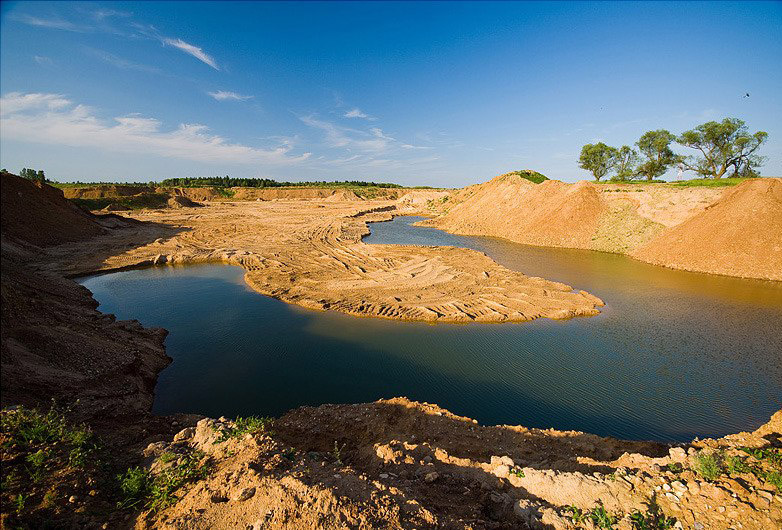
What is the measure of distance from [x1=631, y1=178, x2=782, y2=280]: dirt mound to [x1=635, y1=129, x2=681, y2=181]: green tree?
22.0m

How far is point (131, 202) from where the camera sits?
148ft

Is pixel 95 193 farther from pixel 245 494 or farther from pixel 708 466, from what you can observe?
pixel 708 466

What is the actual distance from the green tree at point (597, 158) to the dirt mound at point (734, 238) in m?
25.8

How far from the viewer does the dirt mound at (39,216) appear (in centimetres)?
2177

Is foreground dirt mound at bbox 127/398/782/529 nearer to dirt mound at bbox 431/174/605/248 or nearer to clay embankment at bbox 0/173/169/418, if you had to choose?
clay embankment at bbox 0/173/169/418

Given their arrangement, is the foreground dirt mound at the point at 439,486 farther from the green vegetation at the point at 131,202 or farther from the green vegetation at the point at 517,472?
the green vegetation at the point at 131,202

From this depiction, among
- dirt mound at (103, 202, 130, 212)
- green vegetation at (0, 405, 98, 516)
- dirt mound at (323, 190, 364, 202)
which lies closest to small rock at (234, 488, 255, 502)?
green vegetation at (0, 405, 98, 516)

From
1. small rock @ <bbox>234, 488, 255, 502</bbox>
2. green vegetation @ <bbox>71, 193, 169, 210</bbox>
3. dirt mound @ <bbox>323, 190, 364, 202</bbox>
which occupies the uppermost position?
dirt mound @ <bbox>323, 190, 364, 202</bbox>

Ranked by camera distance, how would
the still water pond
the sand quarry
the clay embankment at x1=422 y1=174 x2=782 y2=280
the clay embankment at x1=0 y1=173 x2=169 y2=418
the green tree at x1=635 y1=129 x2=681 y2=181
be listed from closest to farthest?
1. the sand quarry
2. the clay embankment at x1=0 y1=173 x2=169 y2=418
3. the still water pond
4. the clay embankment at x1=422 y1=174 x2=782 y2=280
5. the green tree at x1=635 y1=129 x2=681 y2=181

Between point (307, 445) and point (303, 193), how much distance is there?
7288 cm

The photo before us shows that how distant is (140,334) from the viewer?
10.4 m

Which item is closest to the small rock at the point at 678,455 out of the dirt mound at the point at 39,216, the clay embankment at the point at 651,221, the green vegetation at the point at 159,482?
the green vegetation at the point at 159,482

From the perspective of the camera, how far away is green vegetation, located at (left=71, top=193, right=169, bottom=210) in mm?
41062

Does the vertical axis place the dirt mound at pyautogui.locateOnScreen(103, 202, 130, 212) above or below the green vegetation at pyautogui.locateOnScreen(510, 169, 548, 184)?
below
